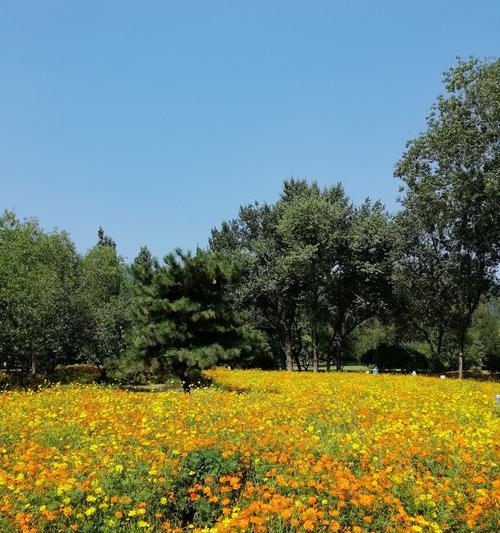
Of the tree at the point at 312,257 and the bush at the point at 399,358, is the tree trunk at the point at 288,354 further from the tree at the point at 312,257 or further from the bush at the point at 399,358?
the bush at the point at 399,358

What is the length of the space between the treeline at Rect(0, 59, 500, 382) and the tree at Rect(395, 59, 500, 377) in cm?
8

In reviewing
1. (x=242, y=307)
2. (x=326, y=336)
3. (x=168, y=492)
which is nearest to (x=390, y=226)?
(x=242, y=307)

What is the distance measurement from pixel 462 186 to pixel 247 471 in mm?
23072

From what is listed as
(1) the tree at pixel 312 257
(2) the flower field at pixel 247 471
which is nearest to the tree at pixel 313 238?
(1) the tree at pixel 312 257

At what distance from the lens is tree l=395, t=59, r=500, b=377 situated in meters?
25.1

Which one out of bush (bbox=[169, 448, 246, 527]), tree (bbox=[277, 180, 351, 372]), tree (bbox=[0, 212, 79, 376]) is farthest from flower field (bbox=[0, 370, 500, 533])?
tree (bbox=[277, 180, 351, 372])

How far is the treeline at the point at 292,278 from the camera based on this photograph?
19.6 metres

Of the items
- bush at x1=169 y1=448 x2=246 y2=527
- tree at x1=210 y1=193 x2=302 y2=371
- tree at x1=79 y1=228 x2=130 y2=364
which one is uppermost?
tree at x1=210 y1=193 x2=302 y2=371

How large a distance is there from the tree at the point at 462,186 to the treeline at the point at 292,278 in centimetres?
8

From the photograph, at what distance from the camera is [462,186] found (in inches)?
1011

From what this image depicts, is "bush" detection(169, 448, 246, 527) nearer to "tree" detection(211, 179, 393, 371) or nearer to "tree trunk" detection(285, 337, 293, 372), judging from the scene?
"tree" detection(211, 179, 393, 371)

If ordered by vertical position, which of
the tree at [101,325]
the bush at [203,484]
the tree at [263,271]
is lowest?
the bush at [203,484]

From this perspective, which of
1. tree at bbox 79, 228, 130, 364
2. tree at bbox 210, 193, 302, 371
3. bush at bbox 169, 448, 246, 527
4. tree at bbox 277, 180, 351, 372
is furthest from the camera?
tree at bbox 210, 193, 302, 371

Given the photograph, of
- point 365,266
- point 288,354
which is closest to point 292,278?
point 365,266
